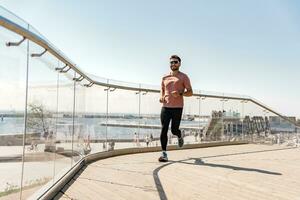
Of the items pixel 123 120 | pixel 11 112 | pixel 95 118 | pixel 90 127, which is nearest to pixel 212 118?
pixel 123 120

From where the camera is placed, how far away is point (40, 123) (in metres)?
2.59

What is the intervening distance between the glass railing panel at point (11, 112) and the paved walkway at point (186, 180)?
2.60ft

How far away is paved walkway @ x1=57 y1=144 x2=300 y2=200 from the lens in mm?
2930

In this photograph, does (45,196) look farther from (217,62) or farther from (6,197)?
(217,62)

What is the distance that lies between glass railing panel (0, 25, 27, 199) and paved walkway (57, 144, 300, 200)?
79 centimetres

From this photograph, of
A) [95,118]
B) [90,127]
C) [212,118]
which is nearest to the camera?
[90,127]

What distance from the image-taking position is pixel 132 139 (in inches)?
236

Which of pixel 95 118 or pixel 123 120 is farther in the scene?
pixel 123 120

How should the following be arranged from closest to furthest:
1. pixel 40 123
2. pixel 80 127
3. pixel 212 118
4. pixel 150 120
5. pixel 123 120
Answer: pixel 40 123, pixel 80 127, pixel 123 120, pixel 150 120, pixel 212 118

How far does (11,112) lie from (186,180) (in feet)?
7.29

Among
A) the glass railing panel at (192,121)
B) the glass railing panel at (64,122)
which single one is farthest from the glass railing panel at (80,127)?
the glass railing panel at (192,121)

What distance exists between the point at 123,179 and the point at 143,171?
0.57m

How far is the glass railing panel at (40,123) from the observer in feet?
7.64

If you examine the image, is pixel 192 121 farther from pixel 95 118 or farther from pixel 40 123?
pixel 40 123
